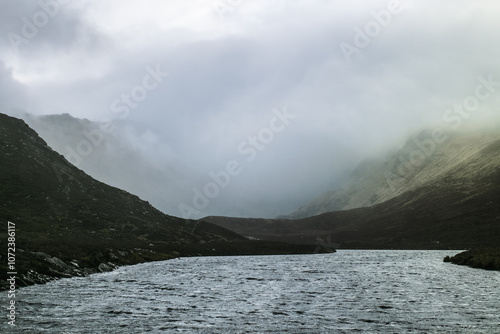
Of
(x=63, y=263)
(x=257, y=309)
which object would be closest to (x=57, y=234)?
(x=63, y=263)

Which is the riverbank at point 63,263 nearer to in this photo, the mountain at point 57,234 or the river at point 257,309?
the mountain at point 57,234

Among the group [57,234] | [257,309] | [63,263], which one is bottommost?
[257,309]

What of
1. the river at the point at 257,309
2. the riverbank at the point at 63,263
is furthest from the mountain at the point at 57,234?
the river at the point at 257,309

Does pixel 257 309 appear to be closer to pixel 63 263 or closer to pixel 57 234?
pixel 63 263

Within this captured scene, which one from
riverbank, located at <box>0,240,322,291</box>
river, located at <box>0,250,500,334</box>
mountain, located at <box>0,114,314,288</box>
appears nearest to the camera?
river, located at <box>0,250,500,334</box>

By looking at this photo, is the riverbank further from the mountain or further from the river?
the river

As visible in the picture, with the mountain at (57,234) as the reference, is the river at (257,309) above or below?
below

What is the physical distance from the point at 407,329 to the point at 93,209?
185458 millimetres

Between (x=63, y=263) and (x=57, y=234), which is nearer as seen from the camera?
(x=63, y=263)

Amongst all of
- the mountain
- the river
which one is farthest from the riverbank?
the river

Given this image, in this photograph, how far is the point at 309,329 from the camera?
30.6 m

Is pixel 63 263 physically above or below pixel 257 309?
above

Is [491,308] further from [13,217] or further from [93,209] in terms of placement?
[93,209]

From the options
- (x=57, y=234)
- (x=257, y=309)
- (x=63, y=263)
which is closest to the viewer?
(x=257, y=309)
